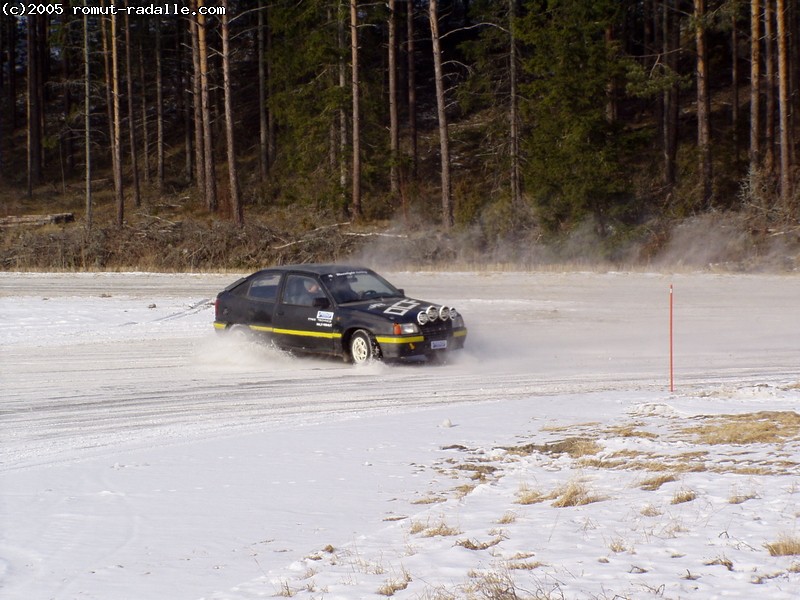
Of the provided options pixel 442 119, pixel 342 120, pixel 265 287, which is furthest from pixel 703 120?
pixel 265 287

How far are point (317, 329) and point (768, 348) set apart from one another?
7265 millimetres

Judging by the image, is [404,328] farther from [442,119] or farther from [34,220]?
[34,220]

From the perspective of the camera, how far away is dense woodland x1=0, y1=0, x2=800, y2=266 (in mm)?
31047

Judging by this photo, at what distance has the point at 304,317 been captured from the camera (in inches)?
568

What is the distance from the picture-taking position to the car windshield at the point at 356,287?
47.5 feet

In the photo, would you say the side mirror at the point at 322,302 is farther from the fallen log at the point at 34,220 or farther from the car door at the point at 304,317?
the fallen log at the point at 34,220

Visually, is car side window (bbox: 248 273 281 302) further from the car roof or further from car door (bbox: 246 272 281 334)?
the car roof

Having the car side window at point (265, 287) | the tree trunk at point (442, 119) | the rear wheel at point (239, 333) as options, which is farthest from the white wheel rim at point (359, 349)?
the tree trunk at point (442, 119)

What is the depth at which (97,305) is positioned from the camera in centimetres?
2234

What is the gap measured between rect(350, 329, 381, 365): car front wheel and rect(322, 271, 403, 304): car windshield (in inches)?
25.9

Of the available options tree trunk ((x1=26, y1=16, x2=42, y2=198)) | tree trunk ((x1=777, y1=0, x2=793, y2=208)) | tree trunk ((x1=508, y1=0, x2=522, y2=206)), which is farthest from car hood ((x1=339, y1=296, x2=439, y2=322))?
tree trunk ((x1=26, y1=16, x2=42, y2=198))

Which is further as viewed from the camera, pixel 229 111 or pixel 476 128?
pixel 476 128

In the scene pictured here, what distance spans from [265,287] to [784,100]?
21062mm

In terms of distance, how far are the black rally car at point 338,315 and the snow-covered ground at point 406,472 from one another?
0.37 meters
